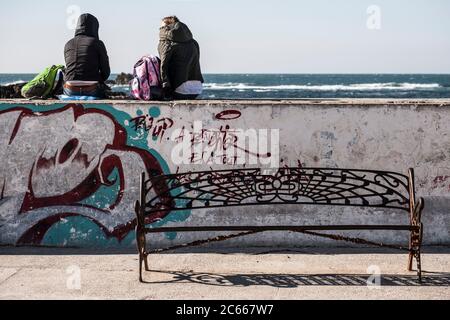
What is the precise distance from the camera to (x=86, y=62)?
8023mm

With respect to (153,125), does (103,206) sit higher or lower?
lower

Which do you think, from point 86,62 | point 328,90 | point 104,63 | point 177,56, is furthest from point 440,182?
point 328,90

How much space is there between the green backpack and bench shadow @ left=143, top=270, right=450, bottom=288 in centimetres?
300

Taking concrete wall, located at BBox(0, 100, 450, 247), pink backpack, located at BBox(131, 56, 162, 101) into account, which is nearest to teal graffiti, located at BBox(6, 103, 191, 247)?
concrete wall, located at BBox(0, 100, 450, 247)

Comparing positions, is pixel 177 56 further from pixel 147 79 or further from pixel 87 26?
pixel 87 26

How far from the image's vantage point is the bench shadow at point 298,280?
219 inches

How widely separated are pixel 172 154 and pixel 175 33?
177 cm

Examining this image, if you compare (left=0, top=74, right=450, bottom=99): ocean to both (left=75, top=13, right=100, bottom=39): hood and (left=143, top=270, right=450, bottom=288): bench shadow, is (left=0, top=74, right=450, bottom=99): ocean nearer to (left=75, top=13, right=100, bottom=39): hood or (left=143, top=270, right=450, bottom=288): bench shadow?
(left=75, top=13, right=100, bottom=39): hood

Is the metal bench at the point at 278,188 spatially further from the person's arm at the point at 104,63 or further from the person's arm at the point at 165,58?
the person's arm at the point at 104,63

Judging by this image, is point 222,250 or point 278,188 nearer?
point 278,188

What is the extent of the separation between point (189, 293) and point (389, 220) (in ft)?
8.23
